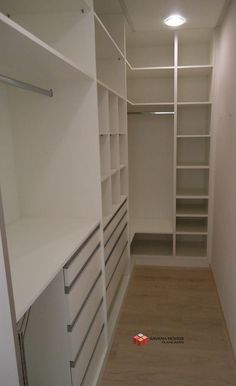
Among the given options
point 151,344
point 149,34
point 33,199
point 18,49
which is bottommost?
point 151,344

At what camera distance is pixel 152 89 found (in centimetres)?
359

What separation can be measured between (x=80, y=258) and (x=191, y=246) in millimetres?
2484

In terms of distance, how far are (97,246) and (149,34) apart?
233cm

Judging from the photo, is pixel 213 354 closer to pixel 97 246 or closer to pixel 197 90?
pixel 97 246

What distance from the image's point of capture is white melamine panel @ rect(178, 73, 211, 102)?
136 inches

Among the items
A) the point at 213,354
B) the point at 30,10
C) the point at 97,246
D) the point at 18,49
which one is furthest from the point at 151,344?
the point at 30,10

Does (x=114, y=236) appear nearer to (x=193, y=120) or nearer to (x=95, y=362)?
(x=95, y=362)

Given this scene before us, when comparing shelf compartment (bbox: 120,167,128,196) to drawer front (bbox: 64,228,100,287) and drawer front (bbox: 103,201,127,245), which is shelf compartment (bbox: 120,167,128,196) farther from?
drawer front (bbox: 64,228,100,287)

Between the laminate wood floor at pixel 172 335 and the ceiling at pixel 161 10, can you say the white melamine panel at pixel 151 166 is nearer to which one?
the laminate wood floor at pixel 172 335

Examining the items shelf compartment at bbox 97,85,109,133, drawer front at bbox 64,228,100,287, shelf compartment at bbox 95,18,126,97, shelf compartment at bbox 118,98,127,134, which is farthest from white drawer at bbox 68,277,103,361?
shelf compartment at bbox 95,18,126,97

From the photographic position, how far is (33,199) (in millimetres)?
2025

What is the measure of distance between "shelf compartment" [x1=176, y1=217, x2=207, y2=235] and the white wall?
330 mm

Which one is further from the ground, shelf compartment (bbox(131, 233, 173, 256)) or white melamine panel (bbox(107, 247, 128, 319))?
white melamine panel (bbox(107, 247, 128, 319))

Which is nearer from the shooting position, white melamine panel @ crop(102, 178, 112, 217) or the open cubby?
the open cubby
